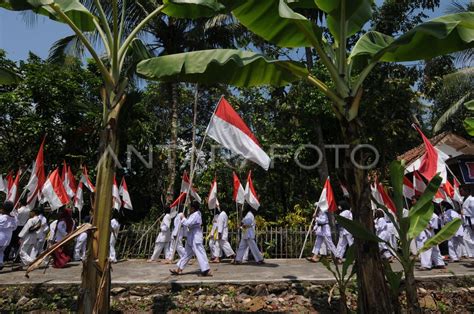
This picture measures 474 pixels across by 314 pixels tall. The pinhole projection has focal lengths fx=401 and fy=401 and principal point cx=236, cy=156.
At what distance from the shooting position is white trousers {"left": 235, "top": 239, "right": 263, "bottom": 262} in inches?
424

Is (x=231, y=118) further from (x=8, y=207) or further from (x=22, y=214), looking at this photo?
(x=22, y=214)

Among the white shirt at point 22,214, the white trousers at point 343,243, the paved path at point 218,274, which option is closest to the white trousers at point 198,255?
the paved path at point 218,274

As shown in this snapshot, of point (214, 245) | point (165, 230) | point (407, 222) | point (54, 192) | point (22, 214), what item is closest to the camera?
point (407, 222)

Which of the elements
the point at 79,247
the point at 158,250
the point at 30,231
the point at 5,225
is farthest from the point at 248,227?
the point at 5,225

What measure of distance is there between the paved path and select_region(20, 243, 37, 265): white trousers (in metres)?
0.37

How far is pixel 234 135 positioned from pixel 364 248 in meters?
3.50

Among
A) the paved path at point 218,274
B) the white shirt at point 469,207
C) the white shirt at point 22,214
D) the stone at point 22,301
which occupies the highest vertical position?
the white shirt at point 469,207

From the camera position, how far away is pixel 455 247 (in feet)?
34.5

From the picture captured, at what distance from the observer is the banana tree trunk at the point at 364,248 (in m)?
4.43

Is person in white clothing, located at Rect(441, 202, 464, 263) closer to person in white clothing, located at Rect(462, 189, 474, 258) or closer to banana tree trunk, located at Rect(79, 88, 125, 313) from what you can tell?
person in white clothing, located at Rect(462, 189, 474, 258)

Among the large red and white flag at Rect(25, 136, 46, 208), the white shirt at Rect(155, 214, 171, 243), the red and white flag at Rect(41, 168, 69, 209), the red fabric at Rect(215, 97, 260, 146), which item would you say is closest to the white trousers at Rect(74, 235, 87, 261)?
the red and white flag at Rect(41, 168, 69, 209)

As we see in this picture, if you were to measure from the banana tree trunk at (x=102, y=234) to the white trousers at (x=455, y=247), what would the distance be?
356 inches

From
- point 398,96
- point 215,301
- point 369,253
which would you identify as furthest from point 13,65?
point 369,253

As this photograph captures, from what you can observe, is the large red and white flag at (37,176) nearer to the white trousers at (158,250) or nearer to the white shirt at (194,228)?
the white trousers at (158,250)
